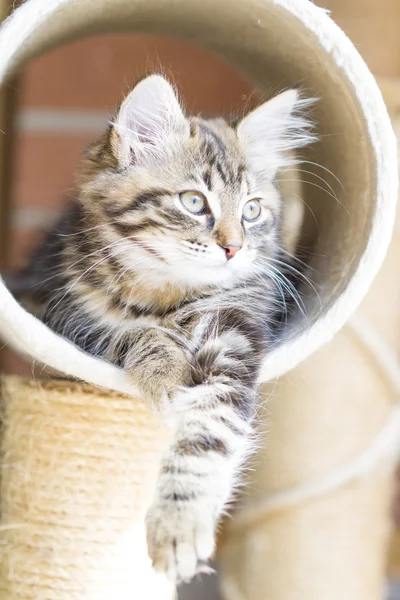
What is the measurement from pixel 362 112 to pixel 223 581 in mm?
1163

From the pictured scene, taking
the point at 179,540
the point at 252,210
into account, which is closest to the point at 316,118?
the point at 252,210

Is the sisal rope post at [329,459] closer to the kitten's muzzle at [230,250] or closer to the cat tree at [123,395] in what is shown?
the cat tree at [123,395]

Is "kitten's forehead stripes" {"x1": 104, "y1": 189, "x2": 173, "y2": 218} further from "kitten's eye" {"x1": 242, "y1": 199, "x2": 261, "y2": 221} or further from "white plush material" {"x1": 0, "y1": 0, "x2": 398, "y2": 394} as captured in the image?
"white plush material" {"x1": 0, "y1": 0, "x2": 398, "y2": 394}

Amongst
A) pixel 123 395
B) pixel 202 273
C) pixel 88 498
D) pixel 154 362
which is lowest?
pixel 88 498

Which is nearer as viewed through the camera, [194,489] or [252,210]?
[194,489]

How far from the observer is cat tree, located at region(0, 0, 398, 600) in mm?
1043

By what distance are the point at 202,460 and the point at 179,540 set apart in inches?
4.3

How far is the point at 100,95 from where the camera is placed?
231 centimetres

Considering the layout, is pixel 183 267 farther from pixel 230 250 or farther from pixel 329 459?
pixel 329 459

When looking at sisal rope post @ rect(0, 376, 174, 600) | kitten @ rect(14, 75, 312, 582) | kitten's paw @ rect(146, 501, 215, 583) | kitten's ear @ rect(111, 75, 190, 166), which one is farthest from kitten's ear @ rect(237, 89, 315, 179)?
kitten's paw @ rect(146, 501, 215, 583)

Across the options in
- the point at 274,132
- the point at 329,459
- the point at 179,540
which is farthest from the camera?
the point at 329,459

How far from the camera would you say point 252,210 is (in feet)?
4.00

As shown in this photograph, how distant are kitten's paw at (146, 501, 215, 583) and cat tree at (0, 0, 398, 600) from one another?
0.19 metres

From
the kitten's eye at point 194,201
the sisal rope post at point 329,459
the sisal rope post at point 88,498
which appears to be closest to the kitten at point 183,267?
the kitten's eye at point 194,201
